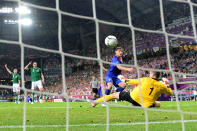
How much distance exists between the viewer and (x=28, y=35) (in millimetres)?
33938

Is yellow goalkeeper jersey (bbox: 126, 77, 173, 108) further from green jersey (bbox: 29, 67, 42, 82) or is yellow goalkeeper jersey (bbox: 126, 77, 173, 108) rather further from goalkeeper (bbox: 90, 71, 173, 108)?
green jersey (bbox: 29, 67, 42, 82)

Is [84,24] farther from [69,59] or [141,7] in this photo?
[141,7]

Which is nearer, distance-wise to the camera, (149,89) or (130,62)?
(149,89)

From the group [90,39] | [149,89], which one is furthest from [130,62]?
[149,89]

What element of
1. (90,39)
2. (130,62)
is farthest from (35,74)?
(90,39)

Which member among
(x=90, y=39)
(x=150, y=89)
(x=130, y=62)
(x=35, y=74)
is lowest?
(x=150, y=89)

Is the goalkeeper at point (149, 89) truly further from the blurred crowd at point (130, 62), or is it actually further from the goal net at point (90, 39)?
the blurred crowd at point (130, 62)

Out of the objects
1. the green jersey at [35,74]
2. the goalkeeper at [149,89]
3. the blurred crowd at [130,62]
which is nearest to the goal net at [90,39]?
the blurred crowd at [130,62]

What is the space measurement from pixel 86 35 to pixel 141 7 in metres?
9.23

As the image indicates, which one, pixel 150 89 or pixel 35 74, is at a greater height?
pixel 35 74

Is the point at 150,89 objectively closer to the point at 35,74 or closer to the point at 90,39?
the point at 35,74

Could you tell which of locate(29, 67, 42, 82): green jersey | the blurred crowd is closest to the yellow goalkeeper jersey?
locate(29, 67, 42, 82): green jersey

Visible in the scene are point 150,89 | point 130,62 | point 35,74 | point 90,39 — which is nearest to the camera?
point 150,89

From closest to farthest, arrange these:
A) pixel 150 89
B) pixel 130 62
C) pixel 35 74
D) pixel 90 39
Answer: pixel 150 89 → pixel 35 74 → pixel 130 62 → pixel 90 39
